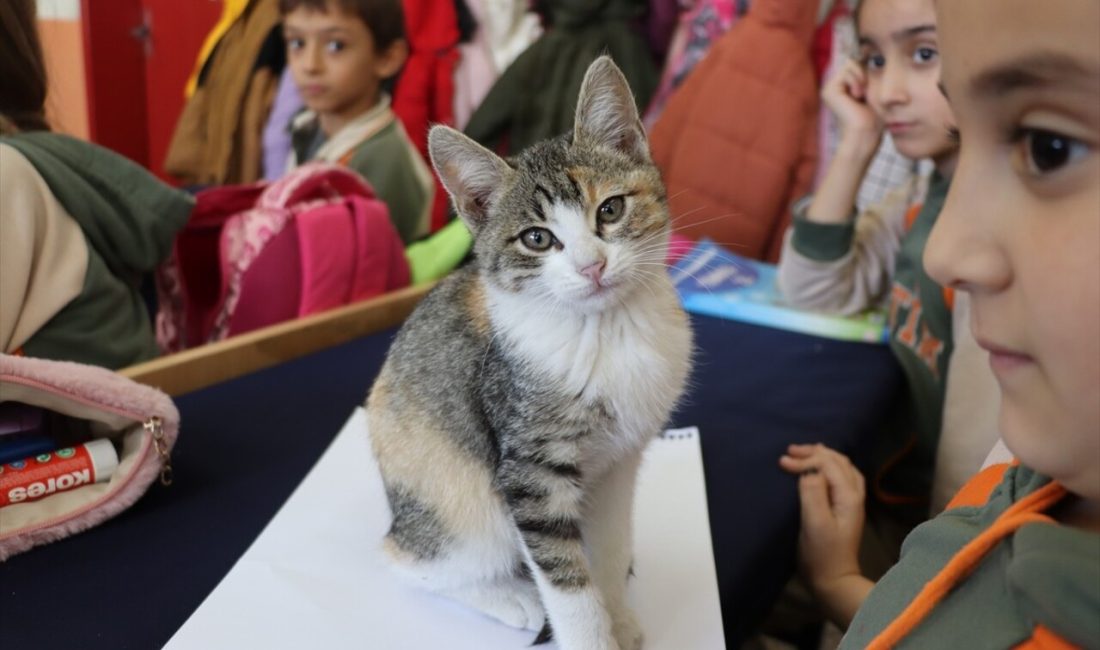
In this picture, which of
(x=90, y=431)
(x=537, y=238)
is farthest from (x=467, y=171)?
(x=90, y=431)

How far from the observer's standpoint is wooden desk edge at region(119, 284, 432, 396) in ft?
3.76

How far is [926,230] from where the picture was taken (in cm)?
127

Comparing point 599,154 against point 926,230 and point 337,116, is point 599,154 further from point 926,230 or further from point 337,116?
point 337,116

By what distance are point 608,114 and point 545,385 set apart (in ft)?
0.91

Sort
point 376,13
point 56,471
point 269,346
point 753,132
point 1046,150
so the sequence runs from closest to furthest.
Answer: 1. point 1046,150
2. point 56,471
3. point 269,346
4. point 753,132
5. point 376,13

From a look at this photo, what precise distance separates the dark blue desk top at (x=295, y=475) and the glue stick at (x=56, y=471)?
0.06 m

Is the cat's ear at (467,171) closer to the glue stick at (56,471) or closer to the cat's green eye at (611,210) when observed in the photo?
the cat's green eye at (611,210)

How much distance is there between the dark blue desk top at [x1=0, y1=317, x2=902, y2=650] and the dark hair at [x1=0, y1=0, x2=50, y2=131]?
0.47 m

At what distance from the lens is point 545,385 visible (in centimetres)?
71

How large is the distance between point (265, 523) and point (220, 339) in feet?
1.91

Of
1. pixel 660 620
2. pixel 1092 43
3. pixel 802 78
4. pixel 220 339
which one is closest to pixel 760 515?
pixel 660 620

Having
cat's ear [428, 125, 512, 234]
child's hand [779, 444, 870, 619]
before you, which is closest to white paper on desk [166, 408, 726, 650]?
child's hand [779, 444, 870, 619]

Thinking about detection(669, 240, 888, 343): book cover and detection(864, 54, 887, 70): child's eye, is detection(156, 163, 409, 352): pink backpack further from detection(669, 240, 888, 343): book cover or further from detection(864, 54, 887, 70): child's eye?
detection(864, 54, 887, 70): child's eye

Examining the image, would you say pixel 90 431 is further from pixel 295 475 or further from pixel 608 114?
pixel 608 114
